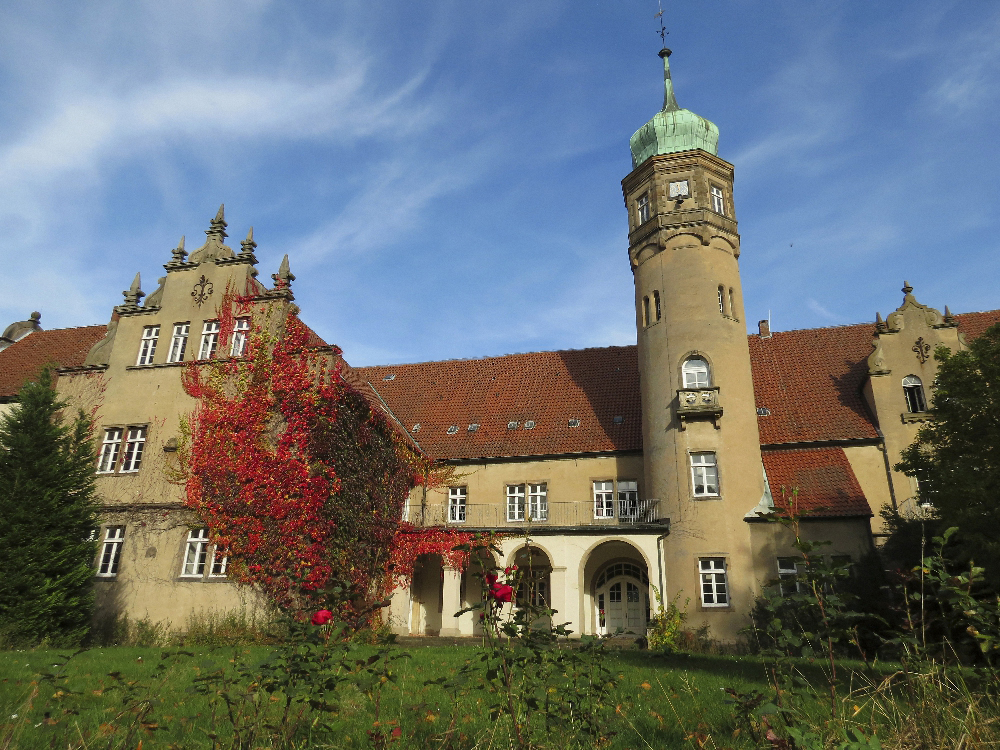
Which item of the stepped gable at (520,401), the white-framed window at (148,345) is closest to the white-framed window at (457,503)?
the stepped gable at (520,401)

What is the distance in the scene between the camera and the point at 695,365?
73.9 ft

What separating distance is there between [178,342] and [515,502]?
1220 centimetres

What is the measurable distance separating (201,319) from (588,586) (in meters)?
15.6

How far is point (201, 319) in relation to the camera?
21297 mm

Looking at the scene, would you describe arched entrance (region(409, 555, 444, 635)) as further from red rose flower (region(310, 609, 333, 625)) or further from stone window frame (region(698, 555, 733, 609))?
red rose flower (region(310, 609, 333, 625))

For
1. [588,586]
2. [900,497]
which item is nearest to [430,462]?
[588,586]

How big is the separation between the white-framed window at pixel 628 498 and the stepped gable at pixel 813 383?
4711mm

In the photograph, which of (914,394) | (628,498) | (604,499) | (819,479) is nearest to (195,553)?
(604,499)

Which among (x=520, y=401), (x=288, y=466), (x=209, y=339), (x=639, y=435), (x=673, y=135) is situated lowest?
(x=288, y=466)

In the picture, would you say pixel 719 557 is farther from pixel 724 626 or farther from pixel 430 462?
pixel 430 462

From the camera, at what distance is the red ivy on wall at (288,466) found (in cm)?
1759

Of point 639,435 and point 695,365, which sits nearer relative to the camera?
point 695,365

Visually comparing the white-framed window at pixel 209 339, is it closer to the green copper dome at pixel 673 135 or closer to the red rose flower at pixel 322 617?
the green copper dome at pixel 673 135

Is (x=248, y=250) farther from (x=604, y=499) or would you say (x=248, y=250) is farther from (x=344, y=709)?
(x=344, y=709)
